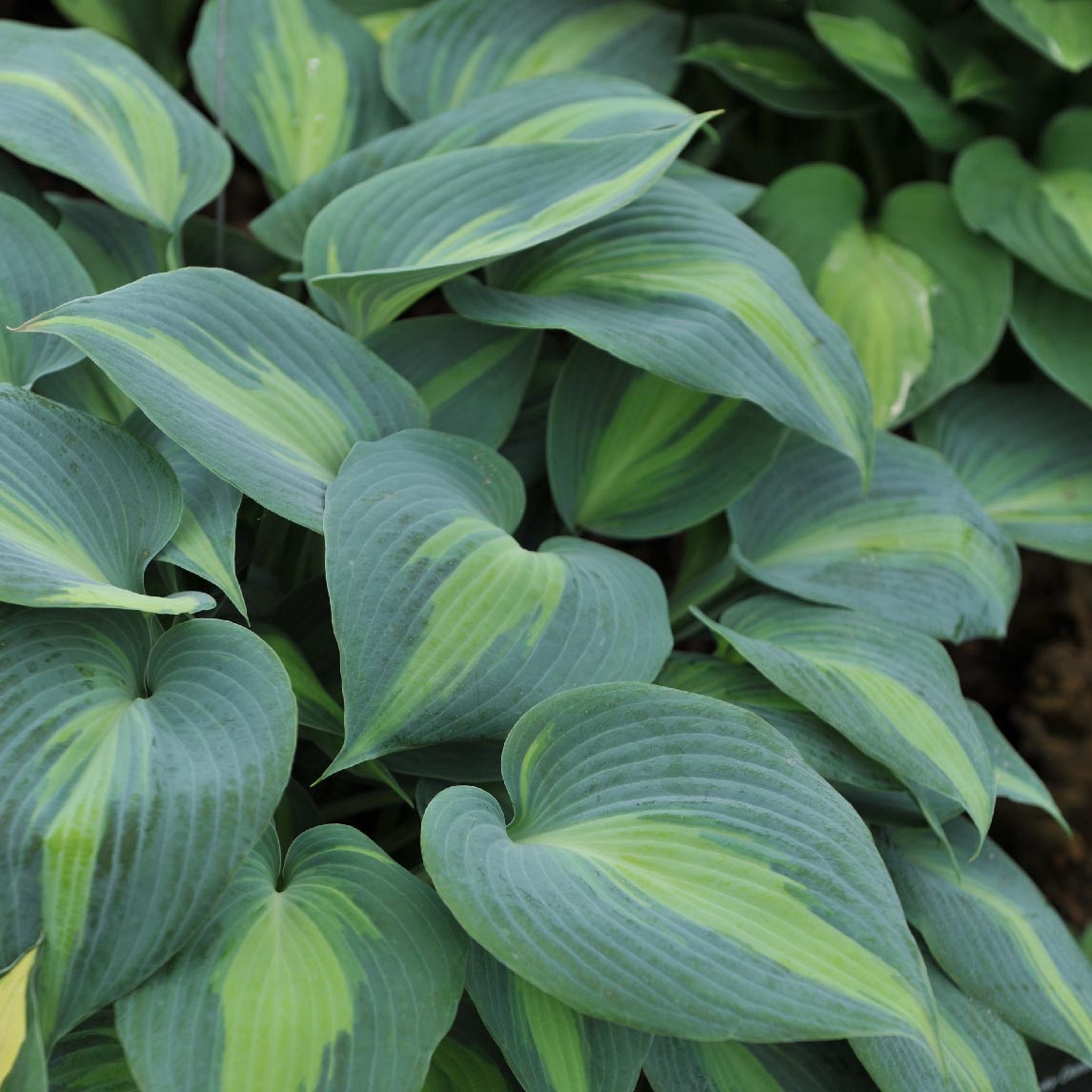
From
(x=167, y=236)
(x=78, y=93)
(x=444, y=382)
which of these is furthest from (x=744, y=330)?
(x=78, y=93)

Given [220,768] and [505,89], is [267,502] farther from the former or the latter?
[505,89]

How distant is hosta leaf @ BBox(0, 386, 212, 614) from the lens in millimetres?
658

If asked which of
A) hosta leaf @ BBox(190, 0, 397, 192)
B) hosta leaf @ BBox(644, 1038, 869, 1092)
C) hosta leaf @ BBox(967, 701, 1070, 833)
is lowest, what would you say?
hosta leaf @ BBox(644, 1038, 869, 1092)

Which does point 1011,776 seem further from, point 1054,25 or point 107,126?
point 107,126

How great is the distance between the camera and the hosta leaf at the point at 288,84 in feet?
3.94

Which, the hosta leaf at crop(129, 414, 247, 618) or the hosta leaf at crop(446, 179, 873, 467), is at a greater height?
the hosta leaf at crop(446, 179, 873, 467)

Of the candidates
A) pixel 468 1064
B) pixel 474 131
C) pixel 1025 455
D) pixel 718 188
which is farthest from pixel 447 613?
pixel 1025 455

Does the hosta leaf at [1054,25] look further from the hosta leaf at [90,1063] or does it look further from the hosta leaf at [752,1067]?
the hosta leaf at [90,1063]

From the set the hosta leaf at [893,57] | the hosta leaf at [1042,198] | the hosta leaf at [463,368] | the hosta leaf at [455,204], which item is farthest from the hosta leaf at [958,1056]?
the hosta leaf at [893,57]

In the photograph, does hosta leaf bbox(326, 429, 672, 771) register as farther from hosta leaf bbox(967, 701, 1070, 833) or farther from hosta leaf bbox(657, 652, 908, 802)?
hosta leaf bbox(967, 701, 1070, 833)

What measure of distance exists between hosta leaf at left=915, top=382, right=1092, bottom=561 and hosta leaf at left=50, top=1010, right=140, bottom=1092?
37.8 inches

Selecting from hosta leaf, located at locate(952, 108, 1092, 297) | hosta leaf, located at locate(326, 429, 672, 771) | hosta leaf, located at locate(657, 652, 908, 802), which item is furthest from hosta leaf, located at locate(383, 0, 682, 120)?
hosta leaf, located at locate(657, 652, 908, 802)

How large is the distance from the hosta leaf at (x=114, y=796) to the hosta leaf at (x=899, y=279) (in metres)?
0.81

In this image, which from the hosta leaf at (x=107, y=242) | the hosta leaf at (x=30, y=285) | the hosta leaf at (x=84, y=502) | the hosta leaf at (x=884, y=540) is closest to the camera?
the hosta leaf at (x=84, y=502)
